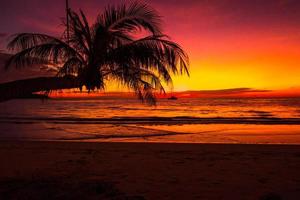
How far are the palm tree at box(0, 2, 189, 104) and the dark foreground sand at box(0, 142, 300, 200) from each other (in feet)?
6.52

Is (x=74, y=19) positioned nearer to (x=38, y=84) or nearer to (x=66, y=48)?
(x=66, y=48)

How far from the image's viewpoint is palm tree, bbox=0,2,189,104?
4.69 m

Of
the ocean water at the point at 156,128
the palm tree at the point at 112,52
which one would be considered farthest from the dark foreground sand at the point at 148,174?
the ocean water at the point at 156,128

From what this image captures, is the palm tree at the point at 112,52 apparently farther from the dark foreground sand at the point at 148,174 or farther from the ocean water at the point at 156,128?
the ocean water at the point at 156,128

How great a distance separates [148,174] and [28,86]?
3.74 meters

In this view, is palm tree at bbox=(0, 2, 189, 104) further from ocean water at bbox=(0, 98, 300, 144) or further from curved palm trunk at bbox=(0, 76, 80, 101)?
ocean water at bbox=(0, 98, 300, 144)

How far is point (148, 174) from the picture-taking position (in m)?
6.41

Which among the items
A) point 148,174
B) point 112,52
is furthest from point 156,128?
point 112,52

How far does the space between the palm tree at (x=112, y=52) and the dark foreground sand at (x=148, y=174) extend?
6.52 feet

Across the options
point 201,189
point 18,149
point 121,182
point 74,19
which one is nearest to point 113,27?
point 74,19

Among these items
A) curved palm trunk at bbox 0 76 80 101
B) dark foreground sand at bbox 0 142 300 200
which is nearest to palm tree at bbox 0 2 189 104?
curved palm trunk at bbox 0 76 80 101

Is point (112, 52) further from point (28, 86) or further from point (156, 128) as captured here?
point (156, 128)

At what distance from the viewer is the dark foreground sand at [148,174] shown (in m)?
5.00

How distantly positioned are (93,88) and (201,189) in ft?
9.85
